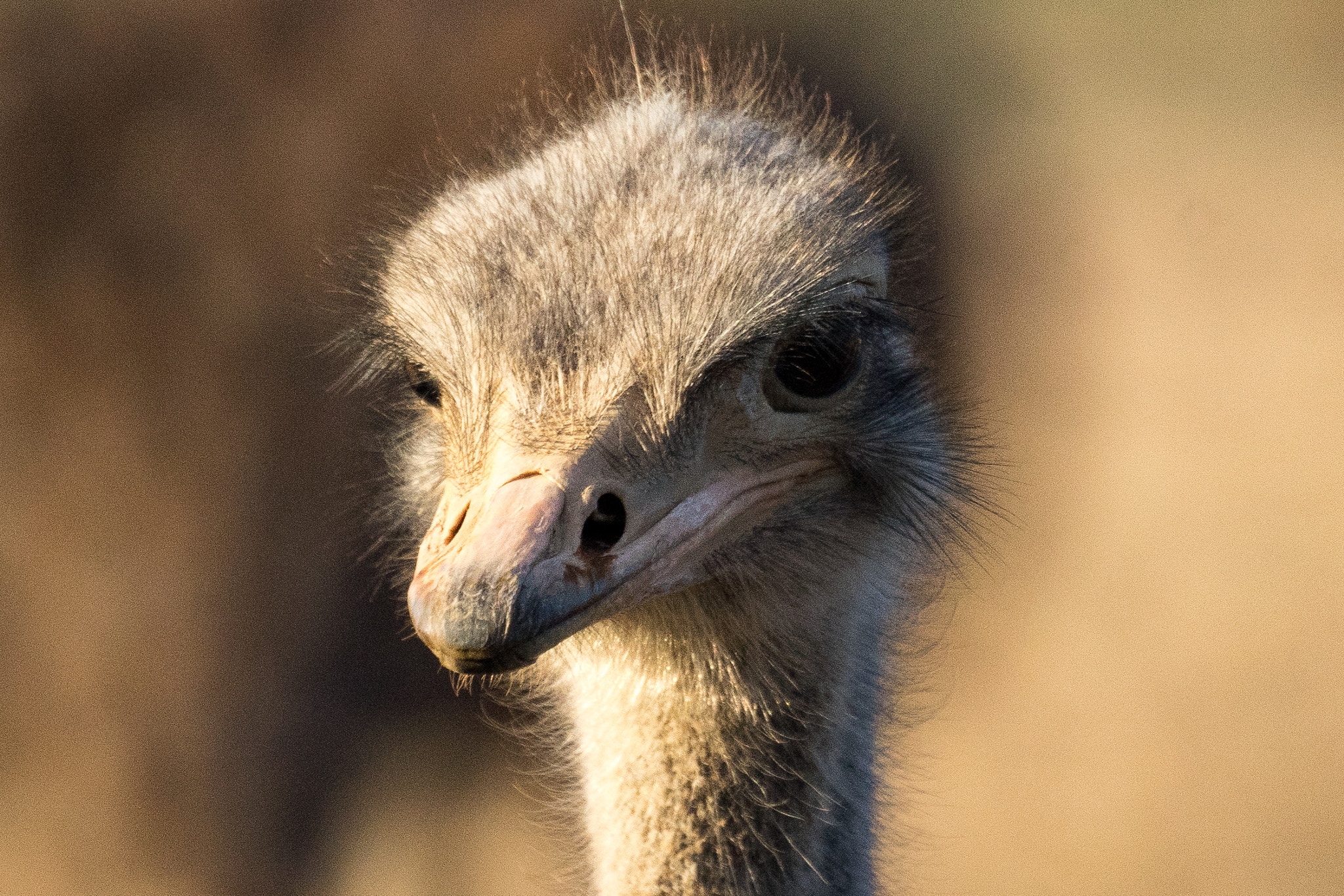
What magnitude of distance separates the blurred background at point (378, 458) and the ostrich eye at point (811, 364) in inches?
31.8

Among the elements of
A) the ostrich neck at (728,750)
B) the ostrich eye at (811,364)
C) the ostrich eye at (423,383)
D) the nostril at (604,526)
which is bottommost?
the ostrich neck at (728,750)

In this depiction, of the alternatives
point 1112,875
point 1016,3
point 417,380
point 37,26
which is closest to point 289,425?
point 37,26

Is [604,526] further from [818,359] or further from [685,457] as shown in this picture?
[818,359]

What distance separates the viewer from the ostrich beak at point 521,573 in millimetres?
1001

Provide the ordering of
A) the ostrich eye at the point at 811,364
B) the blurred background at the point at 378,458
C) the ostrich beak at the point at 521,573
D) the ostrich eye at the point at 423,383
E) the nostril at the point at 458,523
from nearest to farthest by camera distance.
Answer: the ostrich beak at the point at 521,573, the nostril at the point at 458,523, the ostrich eye at the point at 811,364, the ostrich eye at the point at 423,383, the blurred background at the point at 378,458

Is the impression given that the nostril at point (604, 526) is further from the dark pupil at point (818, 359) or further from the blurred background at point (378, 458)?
the blurred background at point (378, 458)

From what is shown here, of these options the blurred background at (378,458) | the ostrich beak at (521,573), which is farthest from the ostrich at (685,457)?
the blurred background at (378,458)

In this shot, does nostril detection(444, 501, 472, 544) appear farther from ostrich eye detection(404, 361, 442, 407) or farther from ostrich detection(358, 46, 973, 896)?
ostrich eye detection(404, 361, 442, 407)

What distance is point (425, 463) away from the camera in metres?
1.75

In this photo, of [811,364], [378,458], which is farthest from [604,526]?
[378,458]

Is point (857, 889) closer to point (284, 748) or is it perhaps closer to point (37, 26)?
point (284, 748)

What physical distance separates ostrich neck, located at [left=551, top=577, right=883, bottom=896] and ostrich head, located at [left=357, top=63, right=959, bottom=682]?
0.12 ft

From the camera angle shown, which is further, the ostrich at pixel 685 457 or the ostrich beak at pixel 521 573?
the ostrich at pixel 685 457

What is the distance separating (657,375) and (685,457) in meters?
0.08
